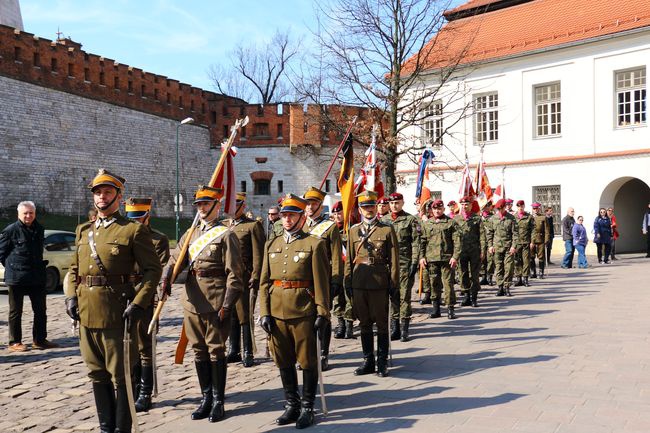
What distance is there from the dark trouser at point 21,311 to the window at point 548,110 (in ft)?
81.2

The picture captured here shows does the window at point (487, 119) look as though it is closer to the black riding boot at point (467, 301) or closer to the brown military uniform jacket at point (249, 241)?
the black riding boot at point (467, 301)

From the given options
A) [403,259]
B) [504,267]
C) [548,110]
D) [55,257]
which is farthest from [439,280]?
[548,110]

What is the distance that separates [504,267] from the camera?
15555mm

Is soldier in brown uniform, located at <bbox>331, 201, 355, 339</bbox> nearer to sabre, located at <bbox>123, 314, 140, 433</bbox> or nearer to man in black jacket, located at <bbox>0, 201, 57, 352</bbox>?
man in black jacket, located at <bbox>0, 201, 57, 352</bbox>

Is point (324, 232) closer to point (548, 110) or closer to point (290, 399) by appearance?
point (290, 399)

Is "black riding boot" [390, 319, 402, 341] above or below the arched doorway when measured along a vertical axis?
below

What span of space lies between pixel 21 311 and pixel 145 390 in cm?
384

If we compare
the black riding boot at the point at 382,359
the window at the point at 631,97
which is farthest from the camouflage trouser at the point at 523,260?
the window at the point at 631,97

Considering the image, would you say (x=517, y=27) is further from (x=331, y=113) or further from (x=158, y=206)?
(x=158, y=206)

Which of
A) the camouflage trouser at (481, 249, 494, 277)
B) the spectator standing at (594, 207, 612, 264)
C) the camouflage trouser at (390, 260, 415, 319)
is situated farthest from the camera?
the spectator standing at (594, 207, 612, 264)

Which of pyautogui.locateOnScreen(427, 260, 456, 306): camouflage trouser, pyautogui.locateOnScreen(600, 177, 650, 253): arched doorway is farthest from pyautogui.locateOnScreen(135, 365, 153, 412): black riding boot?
pyautogui.locateOnScreen(600, 177, 650, 253): arched doorway

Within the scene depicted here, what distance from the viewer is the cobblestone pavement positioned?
5.86 m

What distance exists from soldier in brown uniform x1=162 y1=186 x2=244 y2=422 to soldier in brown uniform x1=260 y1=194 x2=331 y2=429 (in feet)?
1.06

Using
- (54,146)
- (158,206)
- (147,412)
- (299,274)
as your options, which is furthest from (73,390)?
(158,206)
